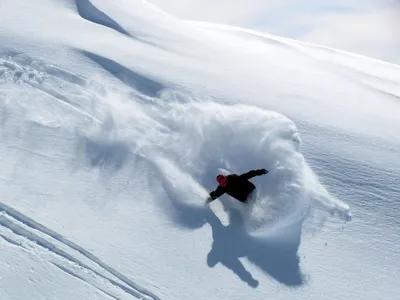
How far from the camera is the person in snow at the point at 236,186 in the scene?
28.7 feet

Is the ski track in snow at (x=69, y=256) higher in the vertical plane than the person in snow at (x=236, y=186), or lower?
lower

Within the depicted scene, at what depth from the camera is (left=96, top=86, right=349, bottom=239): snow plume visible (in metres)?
9.00

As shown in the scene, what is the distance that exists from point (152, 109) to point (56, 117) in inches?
73.7

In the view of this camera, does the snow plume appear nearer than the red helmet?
No

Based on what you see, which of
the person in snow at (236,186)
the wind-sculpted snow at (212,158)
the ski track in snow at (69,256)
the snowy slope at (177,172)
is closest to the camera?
the ski track in snow at (69,256)

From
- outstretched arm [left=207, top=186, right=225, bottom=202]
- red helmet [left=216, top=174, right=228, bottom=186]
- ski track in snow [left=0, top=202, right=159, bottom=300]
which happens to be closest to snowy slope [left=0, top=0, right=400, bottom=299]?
ski track in snow [left=0, top=202, right=159, bottom=300]

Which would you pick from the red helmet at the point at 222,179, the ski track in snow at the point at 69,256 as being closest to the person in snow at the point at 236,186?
the red helmet at the point at 222,179

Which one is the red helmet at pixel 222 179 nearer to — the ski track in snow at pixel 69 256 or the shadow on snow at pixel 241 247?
the shadow on snow at pixel 241 247

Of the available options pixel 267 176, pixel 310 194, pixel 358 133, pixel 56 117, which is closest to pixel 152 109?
pixel 56 117

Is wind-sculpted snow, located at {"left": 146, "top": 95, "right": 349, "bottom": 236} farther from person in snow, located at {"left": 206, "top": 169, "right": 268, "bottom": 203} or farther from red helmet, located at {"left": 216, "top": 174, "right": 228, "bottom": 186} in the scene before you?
red helmet, located at {"left": 216, "top": 174, "right": 228, "bottom": 186}

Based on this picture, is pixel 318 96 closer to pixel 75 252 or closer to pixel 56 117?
pixel 56 117

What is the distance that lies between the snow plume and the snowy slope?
29 mm

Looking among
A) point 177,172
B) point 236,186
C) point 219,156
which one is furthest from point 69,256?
point 219,156

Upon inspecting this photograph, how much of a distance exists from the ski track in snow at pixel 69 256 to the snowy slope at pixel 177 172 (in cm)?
2
